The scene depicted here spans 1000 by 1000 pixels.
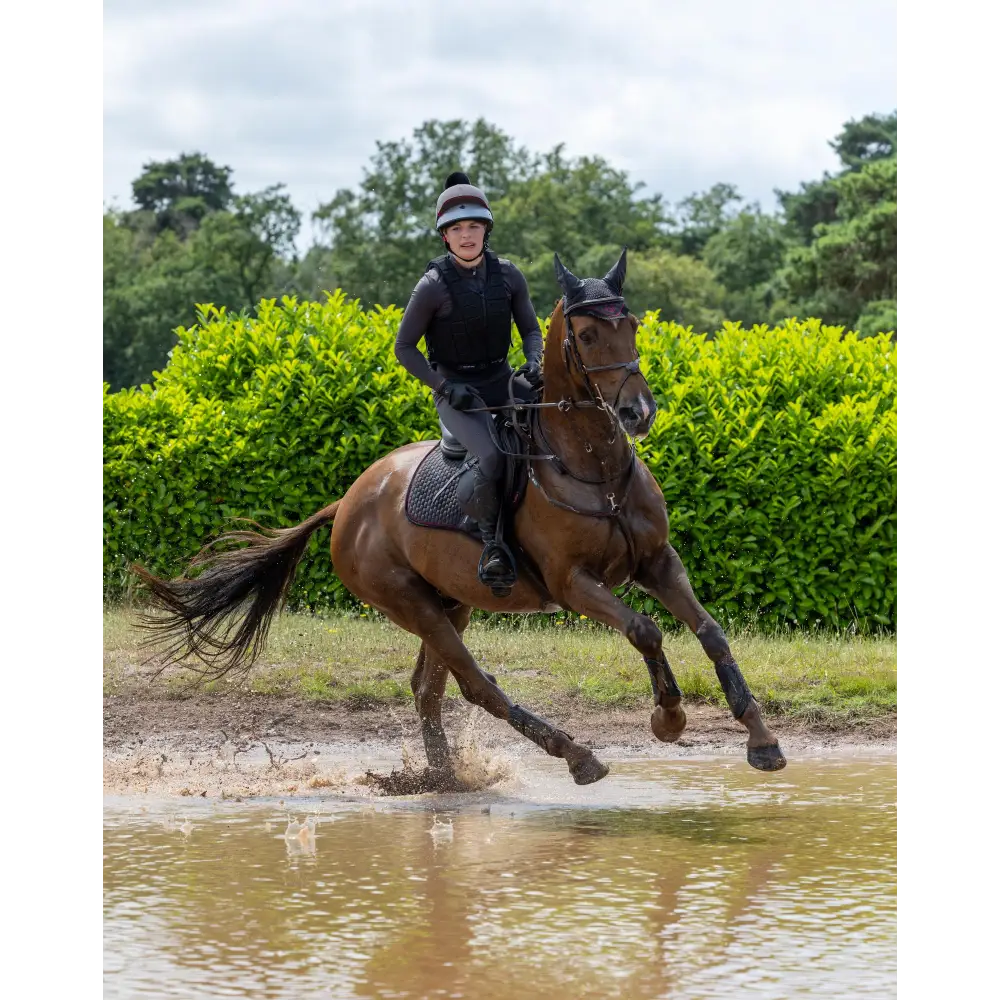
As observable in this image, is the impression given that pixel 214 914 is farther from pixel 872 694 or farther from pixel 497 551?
pixel 872 694

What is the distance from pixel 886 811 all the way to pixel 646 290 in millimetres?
39341

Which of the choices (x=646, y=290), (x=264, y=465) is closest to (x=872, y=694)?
(x=264, y=465)

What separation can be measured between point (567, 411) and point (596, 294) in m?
0.79

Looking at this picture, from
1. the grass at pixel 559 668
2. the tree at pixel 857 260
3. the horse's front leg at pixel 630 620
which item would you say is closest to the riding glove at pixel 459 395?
the horse's front leg at pixel 630 620

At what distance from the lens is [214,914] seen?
5930 millimetres

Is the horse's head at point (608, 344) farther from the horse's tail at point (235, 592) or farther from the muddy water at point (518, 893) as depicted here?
the horse's tail at point (235, 592)

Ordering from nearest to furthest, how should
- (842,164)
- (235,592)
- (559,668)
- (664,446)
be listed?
(235,592)
(559,668)
(664,446)
(842,164)

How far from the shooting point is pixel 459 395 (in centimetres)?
825

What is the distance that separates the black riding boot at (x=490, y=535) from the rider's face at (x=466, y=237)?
1191 millimetres

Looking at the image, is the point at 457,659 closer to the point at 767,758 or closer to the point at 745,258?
the point at 767,758

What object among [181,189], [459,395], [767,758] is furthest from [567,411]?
[181,189]

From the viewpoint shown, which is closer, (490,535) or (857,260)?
(490,535)

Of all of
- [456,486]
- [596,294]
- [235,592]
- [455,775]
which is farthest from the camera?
[235,592]

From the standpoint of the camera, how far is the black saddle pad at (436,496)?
8.58 m
